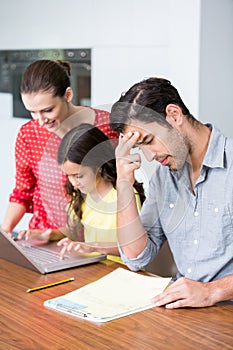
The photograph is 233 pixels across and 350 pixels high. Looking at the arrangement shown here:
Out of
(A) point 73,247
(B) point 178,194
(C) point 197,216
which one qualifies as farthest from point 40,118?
(C) point 197,216

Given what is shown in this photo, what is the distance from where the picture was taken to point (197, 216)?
1.81m

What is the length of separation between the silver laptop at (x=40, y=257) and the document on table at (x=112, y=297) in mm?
156

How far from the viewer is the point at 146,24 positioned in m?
3.43

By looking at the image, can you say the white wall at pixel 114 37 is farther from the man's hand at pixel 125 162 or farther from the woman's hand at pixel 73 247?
the man's hand at pixel 125 162

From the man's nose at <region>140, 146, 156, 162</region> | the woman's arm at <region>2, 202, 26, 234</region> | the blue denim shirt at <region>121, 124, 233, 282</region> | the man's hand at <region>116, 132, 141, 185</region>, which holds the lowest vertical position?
the woman's arm at <region>2, 202, 26, 234</region>

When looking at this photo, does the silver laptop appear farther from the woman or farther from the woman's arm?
the woman's arm

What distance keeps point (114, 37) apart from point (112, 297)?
225cm

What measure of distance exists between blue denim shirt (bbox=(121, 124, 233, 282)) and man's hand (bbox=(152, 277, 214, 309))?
174 millimetres

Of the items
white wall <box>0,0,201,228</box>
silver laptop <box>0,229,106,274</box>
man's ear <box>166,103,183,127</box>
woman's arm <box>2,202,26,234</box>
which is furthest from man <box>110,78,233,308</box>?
white wall <box>0,0,201,228</box>

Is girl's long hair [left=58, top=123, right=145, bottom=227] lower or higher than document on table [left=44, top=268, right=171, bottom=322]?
higher

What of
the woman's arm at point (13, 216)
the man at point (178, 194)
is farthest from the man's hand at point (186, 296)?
the woman's arm at point (13, 216)

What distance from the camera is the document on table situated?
159 centimetres

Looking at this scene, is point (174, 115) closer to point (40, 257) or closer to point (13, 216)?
point (40, 257)

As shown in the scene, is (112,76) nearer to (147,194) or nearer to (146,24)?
(146,24)
